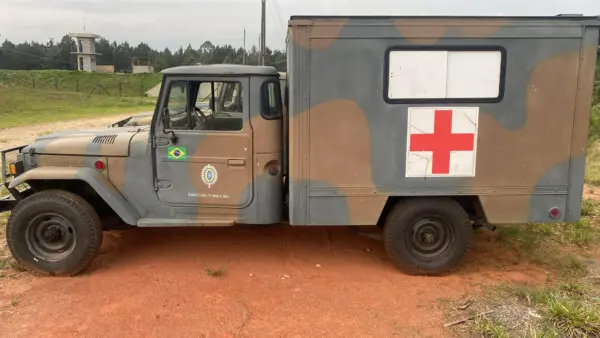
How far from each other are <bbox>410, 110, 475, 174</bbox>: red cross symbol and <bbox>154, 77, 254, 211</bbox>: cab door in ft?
5.14

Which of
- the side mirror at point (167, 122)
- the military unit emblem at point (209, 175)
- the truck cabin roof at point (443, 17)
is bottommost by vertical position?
the military unit emblem at point (209, 175)

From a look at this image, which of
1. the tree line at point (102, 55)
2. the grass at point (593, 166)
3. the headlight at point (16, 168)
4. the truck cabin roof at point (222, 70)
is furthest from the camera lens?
the tree line at point (102, 55)

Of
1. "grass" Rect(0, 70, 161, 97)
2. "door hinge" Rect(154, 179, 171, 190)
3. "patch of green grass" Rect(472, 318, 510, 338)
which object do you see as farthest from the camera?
"grass" Rect(0, 70, 161, 97)

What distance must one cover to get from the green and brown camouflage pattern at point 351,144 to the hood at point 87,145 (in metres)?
0.02

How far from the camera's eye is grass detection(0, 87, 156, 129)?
22.7 m

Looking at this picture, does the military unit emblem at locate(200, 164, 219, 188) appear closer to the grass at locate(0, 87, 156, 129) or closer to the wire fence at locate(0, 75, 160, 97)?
the grass at locate(0, 87, 156, 129)

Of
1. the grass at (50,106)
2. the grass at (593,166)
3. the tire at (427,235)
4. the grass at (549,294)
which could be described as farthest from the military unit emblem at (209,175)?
the grass at (50,106)

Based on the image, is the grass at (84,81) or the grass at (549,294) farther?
the grass at (84,81)

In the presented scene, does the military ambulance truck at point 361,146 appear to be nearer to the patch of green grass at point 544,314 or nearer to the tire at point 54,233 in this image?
the tire at point 54,233

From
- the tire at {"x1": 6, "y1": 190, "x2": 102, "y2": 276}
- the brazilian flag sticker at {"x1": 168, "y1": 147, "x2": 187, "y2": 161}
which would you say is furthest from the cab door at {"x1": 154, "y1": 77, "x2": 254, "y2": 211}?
the tire at {"x1": 6, "y1": 190, "x2": 102, "y2": 276}

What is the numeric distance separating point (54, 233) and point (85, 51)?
76.9 metres

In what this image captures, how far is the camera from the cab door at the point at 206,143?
188 inches

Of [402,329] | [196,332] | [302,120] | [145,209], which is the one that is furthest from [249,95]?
[402,329]

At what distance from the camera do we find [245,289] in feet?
15.0
